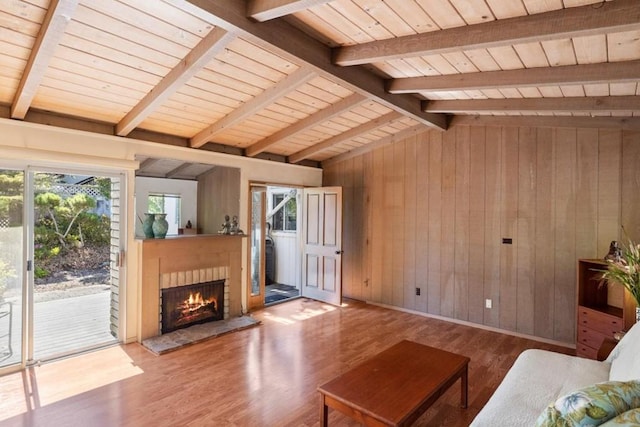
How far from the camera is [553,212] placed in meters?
4.25

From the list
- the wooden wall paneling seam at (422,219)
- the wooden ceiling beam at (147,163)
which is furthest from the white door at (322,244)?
the wooden ceiling beam at (147,163)

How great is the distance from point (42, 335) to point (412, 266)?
4.84 meters

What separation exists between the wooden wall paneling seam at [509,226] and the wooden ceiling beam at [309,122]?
2193 millimetres

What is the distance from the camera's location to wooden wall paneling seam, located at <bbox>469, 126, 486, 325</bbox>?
4758 mm

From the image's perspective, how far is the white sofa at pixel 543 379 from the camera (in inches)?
68.7

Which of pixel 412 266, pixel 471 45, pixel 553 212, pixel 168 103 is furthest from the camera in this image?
pixel 412 266

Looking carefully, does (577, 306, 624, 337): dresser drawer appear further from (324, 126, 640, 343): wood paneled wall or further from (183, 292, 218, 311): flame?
(183, 292, 218, 311): flame

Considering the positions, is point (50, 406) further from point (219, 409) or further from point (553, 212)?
point (553, 212)

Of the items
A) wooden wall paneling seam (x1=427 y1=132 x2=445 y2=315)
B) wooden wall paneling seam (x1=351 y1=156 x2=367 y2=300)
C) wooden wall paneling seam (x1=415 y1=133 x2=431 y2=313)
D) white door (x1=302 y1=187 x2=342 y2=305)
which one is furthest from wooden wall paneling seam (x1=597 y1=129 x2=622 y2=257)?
white door (x1=302 y1=187 x2=342 y2=305)

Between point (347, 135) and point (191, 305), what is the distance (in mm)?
3162

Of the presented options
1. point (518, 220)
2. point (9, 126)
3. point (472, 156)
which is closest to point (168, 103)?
point (9, 126)

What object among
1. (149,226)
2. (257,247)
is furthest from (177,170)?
(257,247)

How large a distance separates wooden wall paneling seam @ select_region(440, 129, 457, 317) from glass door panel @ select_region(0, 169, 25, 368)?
4.96 m

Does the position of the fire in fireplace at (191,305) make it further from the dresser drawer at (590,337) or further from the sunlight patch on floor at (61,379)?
the dresser drawer at (590,337)
